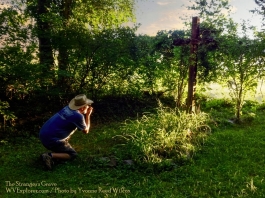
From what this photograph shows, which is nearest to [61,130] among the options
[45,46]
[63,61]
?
[63,61]

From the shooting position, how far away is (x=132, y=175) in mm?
5242

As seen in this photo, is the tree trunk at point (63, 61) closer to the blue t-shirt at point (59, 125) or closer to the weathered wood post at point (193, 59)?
the blue t-shirt at point (59, 125)

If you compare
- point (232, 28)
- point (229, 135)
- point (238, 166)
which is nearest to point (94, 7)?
point (232, 28)

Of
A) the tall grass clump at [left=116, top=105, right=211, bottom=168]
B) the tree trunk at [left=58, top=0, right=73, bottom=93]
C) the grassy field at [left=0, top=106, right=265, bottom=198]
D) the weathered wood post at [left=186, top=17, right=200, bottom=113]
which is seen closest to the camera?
the grassy field at [left=0, top=106, right=265, bottom=198]

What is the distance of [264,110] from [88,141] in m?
8.87

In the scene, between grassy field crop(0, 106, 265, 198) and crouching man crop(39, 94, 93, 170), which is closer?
grassy field crop(0, 106, 265, 198)

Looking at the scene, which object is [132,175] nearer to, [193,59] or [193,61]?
[193,61]

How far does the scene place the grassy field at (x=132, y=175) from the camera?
179 inches

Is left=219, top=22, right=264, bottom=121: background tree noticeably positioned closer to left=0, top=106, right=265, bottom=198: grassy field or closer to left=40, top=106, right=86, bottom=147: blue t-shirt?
left=0, top=106, right=265, bottom=198: grassy field

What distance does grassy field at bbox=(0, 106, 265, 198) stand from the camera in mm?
4555

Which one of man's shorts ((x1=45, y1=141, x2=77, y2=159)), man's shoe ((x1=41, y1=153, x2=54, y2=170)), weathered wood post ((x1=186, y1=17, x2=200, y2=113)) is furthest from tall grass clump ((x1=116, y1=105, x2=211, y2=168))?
man's shoe ((x1=41, y1=153, x2=54, y2=170))

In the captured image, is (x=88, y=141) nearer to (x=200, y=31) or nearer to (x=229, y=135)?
(x=229, y=135)

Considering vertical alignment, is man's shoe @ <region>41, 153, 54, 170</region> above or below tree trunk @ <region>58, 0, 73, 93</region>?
below

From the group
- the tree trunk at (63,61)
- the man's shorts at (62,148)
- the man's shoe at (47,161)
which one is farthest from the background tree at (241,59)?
the man's shoe at (47,161)
